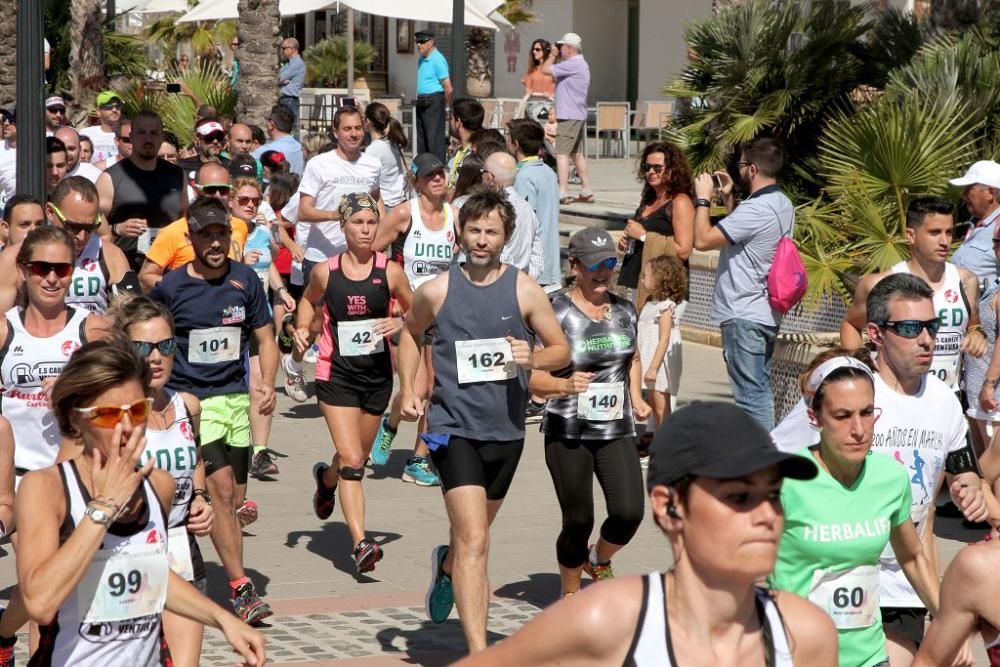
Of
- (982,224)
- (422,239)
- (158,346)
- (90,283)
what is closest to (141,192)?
(422,239)

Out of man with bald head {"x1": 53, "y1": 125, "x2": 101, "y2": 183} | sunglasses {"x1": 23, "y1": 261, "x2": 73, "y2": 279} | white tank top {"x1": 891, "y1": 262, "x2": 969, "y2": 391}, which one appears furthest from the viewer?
man with bald head {"x1": 53, "y1": 125, "x2": 101, "y2": 183}

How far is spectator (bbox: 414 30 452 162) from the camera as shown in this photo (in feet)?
65.3

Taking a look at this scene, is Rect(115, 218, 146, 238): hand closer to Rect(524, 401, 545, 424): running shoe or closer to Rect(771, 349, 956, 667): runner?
Rect(524, 401, 545, 424): running shoe

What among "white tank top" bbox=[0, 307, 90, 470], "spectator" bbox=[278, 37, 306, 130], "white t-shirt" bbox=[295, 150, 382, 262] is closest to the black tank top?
"white tank top" bbox=[0, 307, 90, 470]

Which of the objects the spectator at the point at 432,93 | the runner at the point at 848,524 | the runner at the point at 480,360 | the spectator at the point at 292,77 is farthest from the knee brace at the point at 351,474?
the spectator at the point at 292,77

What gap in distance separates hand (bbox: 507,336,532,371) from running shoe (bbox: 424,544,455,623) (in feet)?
3.03

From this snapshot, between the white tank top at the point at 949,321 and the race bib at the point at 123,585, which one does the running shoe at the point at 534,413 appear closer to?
the white tank top at the point at 949,321

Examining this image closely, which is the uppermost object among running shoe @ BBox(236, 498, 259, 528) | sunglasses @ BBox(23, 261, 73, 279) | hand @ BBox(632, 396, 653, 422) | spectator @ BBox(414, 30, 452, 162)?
spectator @ BBox(414, 30, 452, 162)

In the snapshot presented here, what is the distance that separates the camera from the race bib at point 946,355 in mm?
8109

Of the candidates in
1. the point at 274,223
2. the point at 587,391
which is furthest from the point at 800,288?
the point at 274,223

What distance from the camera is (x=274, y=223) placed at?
13023 mm

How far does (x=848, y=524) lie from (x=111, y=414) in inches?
77.9

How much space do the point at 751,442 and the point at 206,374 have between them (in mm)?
4887

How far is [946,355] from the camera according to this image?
8133 millimetres
